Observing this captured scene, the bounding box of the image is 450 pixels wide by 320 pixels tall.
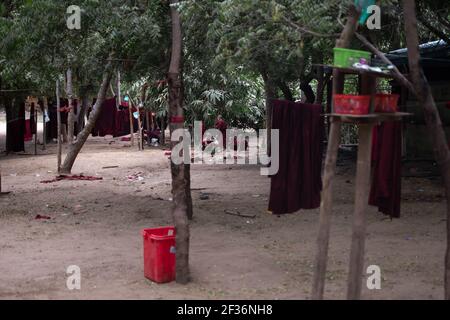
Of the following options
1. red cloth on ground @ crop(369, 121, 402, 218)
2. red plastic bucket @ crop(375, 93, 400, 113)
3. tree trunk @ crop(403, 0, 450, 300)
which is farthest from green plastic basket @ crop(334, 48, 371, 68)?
red cloth on ground @ crop(369, 121, 402, 218)

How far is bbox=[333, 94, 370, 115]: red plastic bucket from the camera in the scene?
4.51 meters

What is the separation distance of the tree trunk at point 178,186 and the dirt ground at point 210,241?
24cm

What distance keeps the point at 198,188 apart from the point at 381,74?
8174mm

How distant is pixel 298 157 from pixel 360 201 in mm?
3111

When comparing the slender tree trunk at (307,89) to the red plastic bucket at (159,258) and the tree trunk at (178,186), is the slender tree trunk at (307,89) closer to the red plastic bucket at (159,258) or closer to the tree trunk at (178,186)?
the tree trunk at (178,186)

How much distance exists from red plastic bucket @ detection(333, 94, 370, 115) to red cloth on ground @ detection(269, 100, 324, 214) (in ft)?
9.98

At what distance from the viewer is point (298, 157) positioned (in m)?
7.68

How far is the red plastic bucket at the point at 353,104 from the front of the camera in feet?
14.8

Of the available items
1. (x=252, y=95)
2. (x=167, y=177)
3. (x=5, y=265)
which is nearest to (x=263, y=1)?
(x=5, y=265)

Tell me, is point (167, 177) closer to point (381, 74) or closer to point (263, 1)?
point (263, 1)

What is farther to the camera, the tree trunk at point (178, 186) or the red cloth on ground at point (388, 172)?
the red cloth on ground at point (388, 172)

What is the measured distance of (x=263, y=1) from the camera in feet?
18.3

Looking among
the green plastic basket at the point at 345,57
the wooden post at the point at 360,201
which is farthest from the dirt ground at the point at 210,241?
the green plastic basket at the point at 345,57

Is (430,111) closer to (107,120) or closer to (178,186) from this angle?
(178,186)
